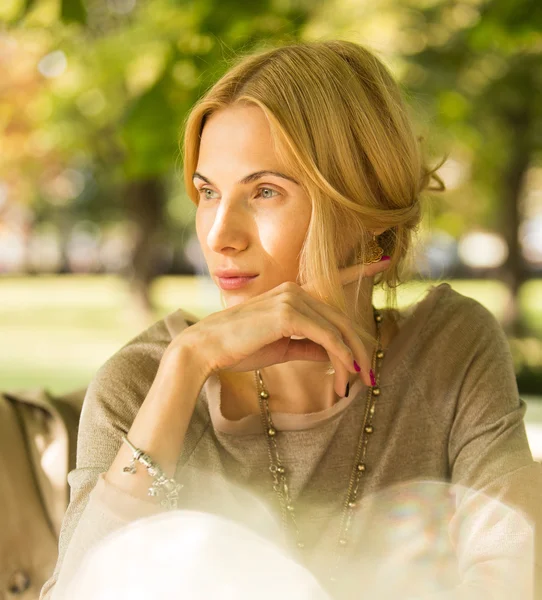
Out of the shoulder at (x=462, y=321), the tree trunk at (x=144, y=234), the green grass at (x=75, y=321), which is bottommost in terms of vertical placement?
the green grass at (x=75, y=321)

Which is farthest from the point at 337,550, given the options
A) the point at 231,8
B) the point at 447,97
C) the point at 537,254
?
the point at 537,254

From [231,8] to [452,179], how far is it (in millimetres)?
8311

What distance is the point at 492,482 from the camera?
1.79 m

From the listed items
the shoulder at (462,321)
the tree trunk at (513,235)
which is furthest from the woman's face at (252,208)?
the tree trunk at (513,235)

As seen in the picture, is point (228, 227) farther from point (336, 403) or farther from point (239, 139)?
point (336, 403)

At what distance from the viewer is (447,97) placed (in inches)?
223

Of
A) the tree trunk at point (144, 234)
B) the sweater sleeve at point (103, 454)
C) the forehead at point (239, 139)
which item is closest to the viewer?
the sweater sleeve at point (103, 454)

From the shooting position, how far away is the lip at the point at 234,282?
191cm

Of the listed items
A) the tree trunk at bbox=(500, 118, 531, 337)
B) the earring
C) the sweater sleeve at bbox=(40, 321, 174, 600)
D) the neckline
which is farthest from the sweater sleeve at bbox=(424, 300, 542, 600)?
the tree trunk at bbox=(500, 118, 531, 337)

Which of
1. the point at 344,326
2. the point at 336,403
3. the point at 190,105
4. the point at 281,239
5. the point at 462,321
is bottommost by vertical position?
→ the point at 336,403

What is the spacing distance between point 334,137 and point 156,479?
909 mm

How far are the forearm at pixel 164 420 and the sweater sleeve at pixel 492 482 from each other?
63 cm

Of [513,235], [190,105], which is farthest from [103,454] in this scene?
[513,235]

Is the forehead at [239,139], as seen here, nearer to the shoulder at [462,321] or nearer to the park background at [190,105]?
the park background at [190,105]
